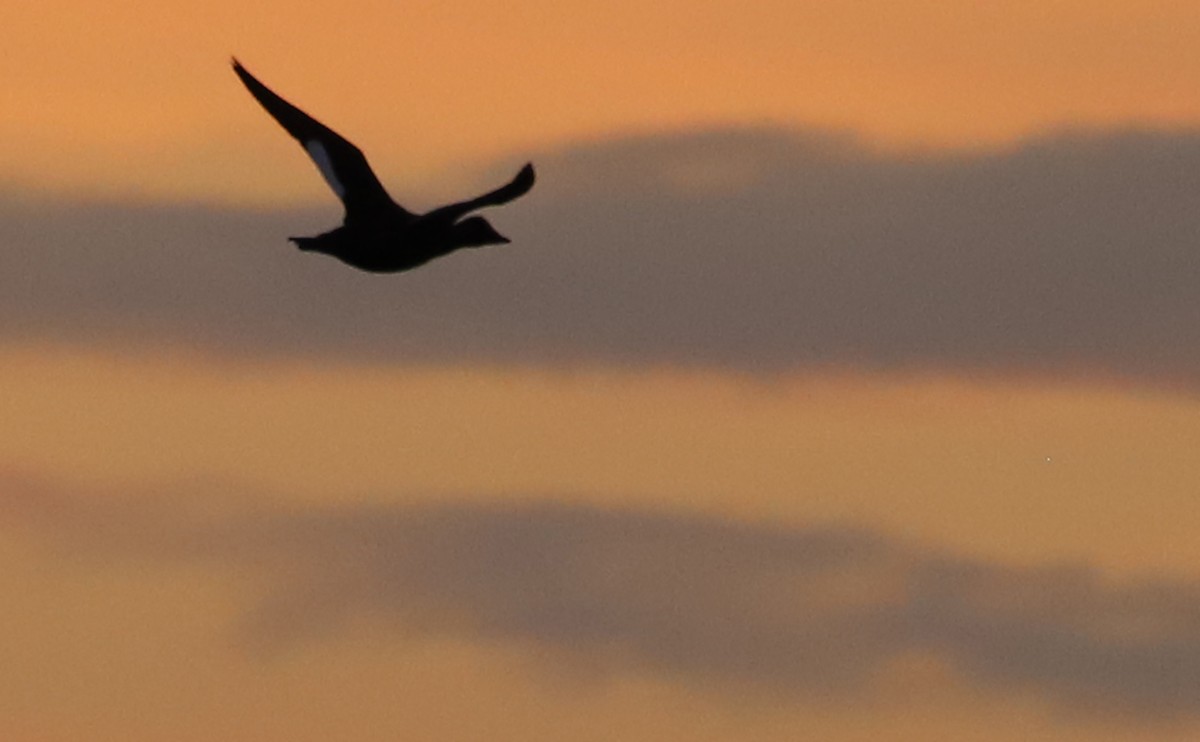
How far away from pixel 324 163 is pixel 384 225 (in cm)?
263

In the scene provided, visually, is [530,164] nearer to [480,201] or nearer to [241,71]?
[480,201]

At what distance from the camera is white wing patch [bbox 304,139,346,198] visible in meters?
70.8

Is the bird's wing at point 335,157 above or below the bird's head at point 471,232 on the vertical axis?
above

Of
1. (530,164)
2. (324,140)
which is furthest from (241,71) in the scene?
(530,164)

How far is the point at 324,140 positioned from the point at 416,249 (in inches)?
165

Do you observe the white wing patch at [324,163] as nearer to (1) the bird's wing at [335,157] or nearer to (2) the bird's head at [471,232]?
(1) the bird's wing at [335,157]

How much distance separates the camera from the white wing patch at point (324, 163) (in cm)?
7081

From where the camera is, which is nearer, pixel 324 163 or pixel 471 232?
pixel 471 232

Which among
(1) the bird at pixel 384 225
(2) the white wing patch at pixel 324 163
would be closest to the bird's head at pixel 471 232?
(1) the bird at pixel 384 225

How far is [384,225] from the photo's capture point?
227 ft

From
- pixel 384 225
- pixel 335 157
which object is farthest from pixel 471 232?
pixel 335 157

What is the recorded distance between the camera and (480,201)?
6719 centimetres

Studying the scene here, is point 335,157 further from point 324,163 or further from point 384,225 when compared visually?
point 384,225

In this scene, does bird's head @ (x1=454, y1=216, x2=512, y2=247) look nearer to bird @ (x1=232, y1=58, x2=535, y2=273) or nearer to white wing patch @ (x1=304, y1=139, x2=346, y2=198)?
bird @ (x1=232, y1=58, x2=535, y2=273)
